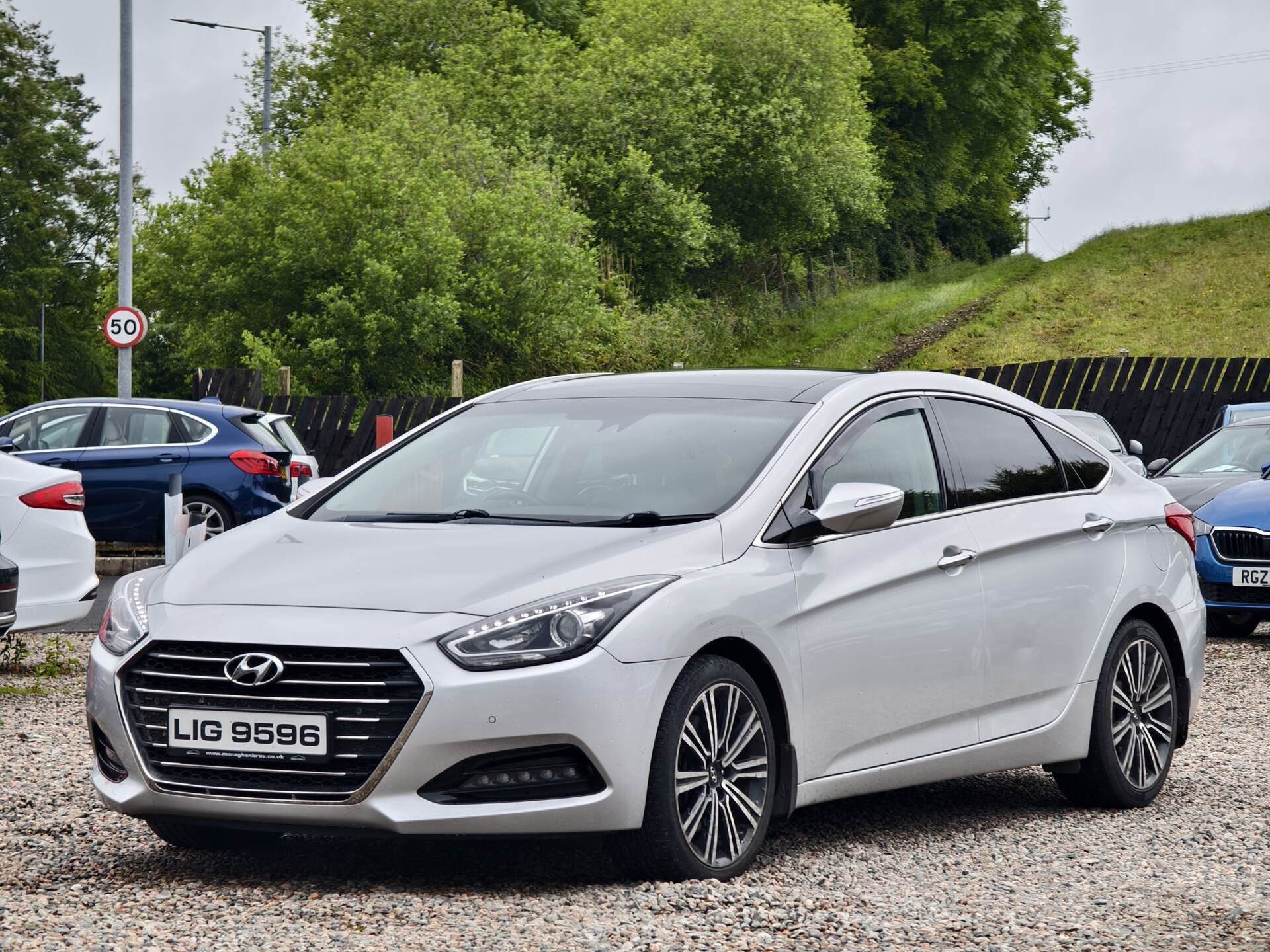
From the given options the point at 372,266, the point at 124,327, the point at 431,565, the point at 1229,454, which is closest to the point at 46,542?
the point at 431,565

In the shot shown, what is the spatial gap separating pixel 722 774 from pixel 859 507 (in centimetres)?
97

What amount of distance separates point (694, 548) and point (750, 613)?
255 mm

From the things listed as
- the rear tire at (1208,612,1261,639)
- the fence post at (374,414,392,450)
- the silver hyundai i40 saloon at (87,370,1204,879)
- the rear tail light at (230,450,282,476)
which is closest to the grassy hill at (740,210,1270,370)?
the fence post at (374,414,392,450)

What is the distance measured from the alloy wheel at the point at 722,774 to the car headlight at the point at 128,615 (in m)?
1.61

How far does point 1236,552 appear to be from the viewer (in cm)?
1286

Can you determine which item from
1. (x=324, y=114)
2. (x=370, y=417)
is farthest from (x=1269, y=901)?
(x=324, y=114)

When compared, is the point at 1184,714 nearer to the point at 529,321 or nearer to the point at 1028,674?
the point at 1028,674

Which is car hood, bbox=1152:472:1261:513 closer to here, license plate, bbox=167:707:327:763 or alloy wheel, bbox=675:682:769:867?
alloy wheel, bbox=675:682:769:867

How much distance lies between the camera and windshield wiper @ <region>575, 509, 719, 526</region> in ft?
17.3

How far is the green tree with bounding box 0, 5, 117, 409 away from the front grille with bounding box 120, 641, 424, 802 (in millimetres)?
60661

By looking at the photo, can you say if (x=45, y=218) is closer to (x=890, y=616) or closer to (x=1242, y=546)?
(x=1242, y=546)

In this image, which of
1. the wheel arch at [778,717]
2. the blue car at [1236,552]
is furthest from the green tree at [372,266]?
the wheel arch at [778,717]

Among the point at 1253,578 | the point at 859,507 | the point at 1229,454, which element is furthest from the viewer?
the point at 1229,454

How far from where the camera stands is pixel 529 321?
33.8 metres
